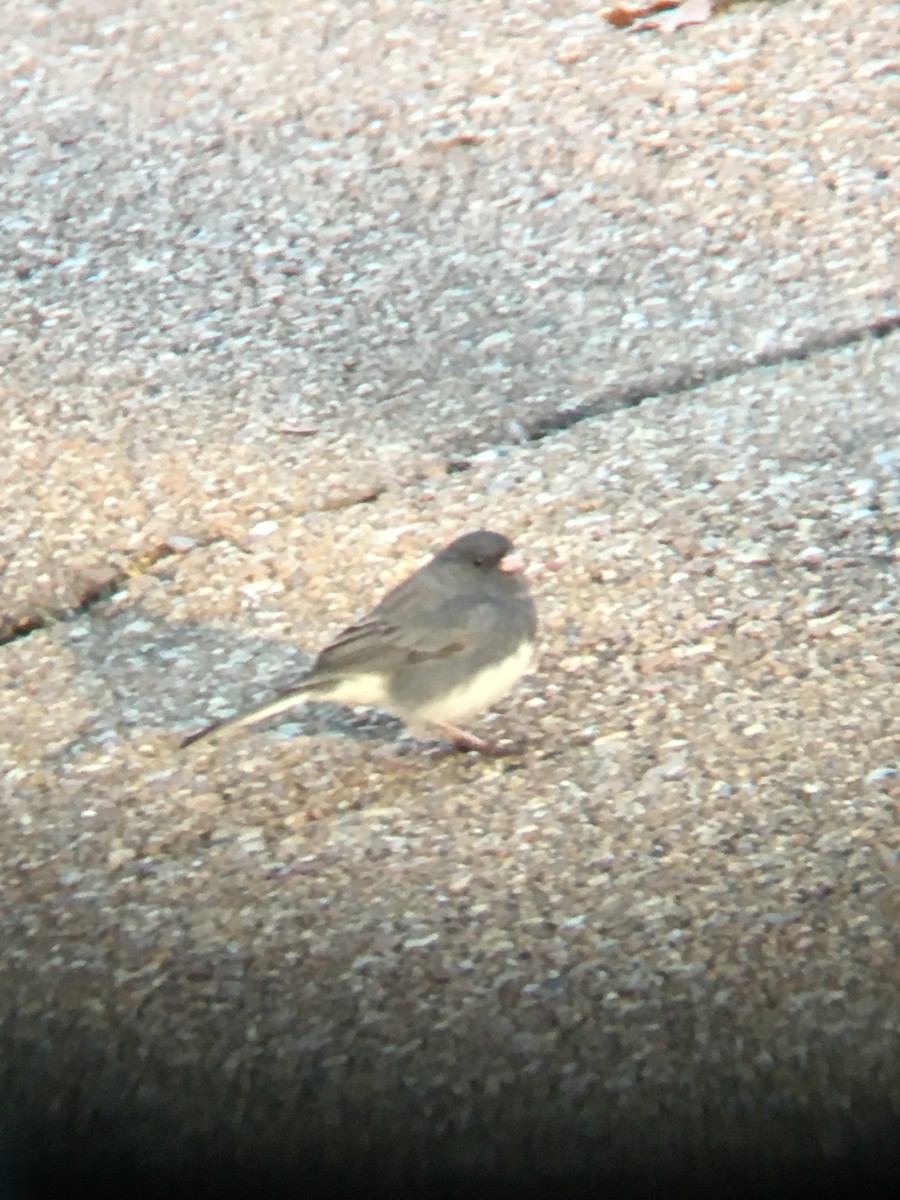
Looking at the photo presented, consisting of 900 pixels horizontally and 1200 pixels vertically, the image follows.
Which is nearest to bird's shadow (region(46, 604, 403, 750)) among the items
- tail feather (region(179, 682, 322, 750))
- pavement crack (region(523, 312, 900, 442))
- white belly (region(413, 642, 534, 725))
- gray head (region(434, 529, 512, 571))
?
tail feather (region(179, 682, 322, 750))

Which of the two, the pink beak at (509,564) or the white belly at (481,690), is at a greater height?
the pink beak at (509,564)

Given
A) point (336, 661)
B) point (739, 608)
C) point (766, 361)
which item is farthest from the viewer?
point (766, 361)

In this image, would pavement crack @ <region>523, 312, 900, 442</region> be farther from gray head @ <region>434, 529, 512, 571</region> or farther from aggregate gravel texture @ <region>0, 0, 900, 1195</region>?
gray head @ <region>434, 529, 512, 571</region>

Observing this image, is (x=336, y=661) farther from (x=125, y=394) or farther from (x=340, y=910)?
(x=125, y=394)

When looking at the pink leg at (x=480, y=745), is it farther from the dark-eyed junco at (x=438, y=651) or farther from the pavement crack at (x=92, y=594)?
the pavement crack at (x=92, y=594)

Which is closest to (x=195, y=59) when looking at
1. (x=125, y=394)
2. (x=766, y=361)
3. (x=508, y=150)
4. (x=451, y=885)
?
(x=508, y=150)

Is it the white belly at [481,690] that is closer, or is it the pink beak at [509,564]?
the white belly at [481,690]

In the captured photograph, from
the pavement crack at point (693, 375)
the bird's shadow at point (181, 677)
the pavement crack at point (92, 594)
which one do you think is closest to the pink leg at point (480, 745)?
the bird's shadow at point (181, 677)
